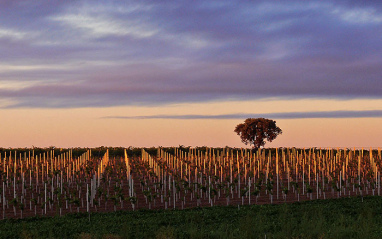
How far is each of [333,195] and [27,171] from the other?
20826 millimetres

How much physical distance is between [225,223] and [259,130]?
51.9 meters

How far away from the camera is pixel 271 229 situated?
16859 millimetres

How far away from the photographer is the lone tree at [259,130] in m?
69.1

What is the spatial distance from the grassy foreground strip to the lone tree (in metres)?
45.2

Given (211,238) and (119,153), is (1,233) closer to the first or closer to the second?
(211,238)

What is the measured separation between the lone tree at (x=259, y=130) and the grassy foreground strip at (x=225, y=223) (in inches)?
1781

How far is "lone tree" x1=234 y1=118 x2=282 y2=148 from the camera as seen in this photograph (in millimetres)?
69125

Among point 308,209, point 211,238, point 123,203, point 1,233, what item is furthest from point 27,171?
point 211,238

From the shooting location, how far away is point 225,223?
1819 cm

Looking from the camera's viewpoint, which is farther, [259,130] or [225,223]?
[259,130]

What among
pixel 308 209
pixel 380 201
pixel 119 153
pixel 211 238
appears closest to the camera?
pixel 211 238

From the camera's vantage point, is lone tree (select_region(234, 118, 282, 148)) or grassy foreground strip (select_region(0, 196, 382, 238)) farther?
lone tree (select_region(234, 118, 282, 148))

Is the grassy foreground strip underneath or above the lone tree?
underneath

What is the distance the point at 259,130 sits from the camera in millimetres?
69375
